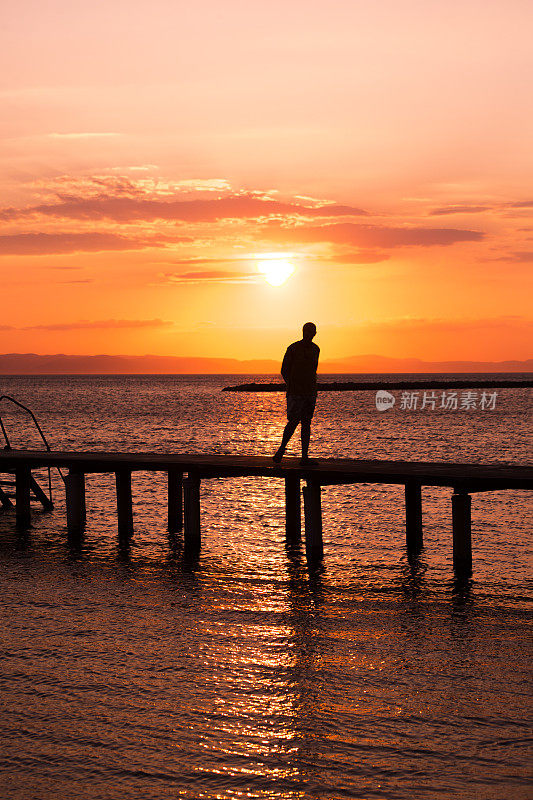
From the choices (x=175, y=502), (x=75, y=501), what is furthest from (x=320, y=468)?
(x=75, y=501)

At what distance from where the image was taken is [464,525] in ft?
50.4

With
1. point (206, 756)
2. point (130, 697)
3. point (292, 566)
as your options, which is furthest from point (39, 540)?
point (206, 756)

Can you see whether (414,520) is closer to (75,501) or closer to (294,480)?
(294,480)

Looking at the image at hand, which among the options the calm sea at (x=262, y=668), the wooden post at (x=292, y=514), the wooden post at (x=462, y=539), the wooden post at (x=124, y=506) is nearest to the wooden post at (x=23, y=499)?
the calm sea at (x=262, y=668)

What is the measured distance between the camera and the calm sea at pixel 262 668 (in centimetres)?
719

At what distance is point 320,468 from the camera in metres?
16.7

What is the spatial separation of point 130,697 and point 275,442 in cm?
4574

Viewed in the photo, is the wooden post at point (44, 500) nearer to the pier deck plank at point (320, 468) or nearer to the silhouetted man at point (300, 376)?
the pier deck plank at point (320, 468)

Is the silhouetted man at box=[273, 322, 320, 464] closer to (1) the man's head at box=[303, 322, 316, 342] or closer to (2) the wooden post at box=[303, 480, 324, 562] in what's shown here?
(1) the man's head at box=[303, 322, 316, 342]

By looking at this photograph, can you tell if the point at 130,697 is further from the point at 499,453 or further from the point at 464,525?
the point at 499,453

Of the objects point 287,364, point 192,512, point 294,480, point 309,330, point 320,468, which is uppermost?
point 309,330

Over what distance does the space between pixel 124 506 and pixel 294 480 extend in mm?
4025

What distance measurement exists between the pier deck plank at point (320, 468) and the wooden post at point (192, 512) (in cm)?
23

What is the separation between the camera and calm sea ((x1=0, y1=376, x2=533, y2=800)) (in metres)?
7.19
